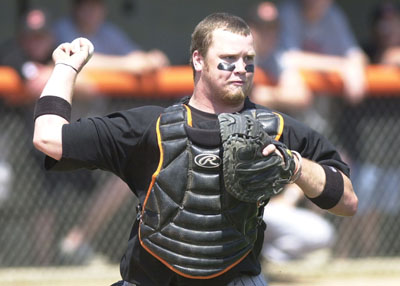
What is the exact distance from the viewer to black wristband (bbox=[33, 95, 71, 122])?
3115 mm

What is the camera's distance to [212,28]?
10.5 feet

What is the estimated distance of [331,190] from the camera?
3.14 m

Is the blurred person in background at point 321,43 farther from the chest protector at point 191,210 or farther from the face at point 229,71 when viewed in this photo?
the chest protector at point 191,210

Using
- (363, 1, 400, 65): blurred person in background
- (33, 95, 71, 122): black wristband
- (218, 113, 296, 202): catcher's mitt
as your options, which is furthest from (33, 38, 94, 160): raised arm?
(363, 1, 400, 65): blurred person in background

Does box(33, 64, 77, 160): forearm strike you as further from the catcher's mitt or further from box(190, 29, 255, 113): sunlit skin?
the catcher's mitt

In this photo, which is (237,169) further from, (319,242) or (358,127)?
(358,127)

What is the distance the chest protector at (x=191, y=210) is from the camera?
10.1ft

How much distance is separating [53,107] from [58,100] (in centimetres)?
4

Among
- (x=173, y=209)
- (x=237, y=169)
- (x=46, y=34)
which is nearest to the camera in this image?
(x=237, y=169)

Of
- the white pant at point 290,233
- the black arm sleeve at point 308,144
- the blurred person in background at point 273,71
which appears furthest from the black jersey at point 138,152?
the blurred person in background at point 273,71

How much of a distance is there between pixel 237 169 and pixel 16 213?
3465mm

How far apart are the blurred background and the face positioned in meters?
2.77

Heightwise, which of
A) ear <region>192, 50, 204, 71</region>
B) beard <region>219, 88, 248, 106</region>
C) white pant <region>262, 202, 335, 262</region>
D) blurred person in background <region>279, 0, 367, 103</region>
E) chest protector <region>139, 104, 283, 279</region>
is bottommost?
white pant <region>262, 202, 335, 262</region>

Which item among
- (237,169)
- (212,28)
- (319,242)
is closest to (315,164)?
(237,169)
